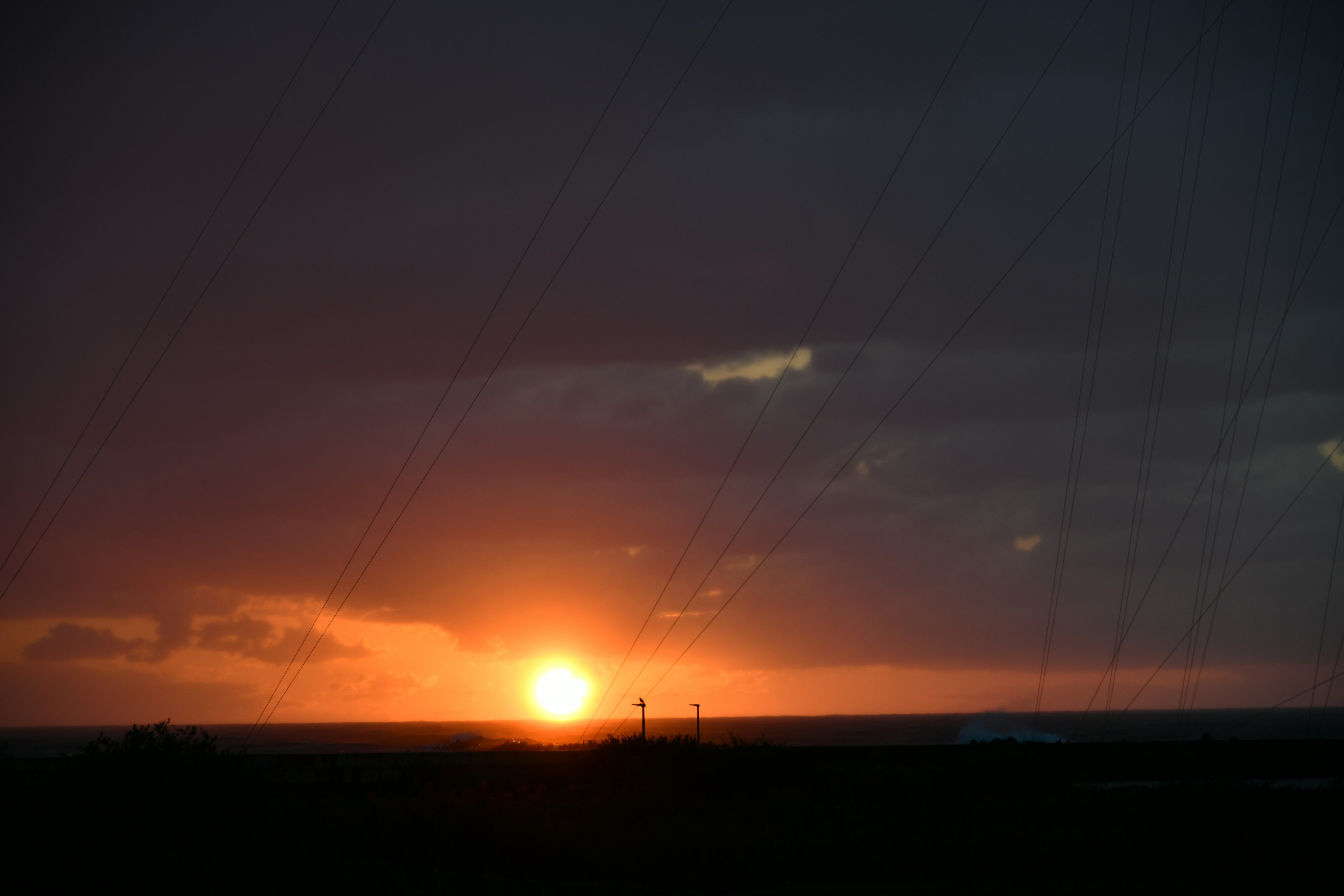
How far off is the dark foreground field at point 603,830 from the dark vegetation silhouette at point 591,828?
65mm

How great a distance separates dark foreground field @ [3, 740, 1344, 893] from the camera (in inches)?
717

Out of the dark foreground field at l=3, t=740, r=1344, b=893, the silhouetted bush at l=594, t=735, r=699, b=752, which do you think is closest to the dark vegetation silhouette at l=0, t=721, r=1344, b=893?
the dark foreground field at l=3, t=740, r=1344, b=893

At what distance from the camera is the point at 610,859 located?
1980cm

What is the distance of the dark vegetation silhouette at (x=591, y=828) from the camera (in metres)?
18.4

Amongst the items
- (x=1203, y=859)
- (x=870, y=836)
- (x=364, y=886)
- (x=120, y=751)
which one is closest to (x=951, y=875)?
(x=870, y=836)

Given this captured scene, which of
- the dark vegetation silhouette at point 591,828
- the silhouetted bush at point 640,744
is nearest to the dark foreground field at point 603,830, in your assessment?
the dark vegetation silhouette at point 591,828

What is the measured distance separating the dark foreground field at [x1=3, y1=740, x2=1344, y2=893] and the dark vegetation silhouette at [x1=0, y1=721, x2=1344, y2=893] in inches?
2.6

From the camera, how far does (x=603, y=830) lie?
22266 mm

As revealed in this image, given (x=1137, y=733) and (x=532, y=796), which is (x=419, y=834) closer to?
(x=532, y=796)

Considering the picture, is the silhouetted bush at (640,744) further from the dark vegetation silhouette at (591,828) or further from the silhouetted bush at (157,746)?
the silhouetted bush at (157,746)

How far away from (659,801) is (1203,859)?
13.7 meters

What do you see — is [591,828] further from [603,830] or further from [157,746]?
[157,746]

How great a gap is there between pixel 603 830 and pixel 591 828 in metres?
0.33

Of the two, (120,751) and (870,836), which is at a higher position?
(120,751)
